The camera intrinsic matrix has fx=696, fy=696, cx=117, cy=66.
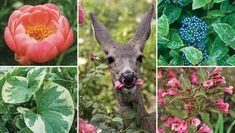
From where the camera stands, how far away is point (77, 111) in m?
3.89

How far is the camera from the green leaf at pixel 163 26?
384cm

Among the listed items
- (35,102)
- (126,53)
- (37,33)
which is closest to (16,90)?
(35,102)

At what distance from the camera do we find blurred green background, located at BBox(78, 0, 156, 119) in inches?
156

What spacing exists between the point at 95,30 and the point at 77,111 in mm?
464

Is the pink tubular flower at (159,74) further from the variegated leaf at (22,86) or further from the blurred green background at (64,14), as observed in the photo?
the variegated leaf at (22,86)

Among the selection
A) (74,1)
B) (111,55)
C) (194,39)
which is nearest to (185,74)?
(194,39)

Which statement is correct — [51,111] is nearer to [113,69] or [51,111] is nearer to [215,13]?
[113,69]

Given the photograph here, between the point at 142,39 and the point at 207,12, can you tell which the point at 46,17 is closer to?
the point at 142,39

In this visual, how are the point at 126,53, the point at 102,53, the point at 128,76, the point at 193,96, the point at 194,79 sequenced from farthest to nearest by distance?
the point at 102,53 → the point at 194,79 → the point at 193,96 → the point at 126,53 → the point at 128,76

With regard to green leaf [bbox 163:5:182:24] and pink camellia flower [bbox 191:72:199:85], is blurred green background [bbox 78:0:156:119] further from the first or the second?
pink camellia flower [bbox 191:72:199:85]

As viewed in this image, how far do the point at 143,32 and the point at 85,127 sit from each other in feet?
2.02

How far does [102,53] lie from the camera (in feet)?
13.5

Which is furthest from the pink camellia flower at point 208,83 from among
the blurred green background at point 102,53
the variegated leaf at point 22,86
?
the variegated leaf at point 22,86

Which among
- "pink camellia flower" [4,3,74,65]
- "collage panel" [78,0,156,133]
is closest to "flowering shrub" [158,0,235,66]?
"collage panel" [78,0,156,133]
